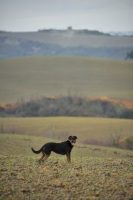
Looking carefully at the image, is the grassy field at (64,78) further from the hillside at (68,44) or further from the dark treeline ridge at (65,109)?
the hillside at (68,44)

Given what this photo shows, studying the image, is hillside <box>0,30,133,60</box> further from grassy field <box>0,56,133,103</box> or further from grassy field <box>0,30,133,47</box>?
grassy field <box>0,56,133,103</box>

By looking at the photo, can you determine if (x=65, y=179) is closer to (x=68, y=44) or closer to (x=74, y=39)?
(x=74, y=39)

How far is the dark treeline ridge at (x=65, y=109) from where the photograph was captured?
3998cm

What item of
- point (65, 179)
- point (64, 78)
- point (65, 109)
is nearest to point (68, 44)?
point (64, 78)

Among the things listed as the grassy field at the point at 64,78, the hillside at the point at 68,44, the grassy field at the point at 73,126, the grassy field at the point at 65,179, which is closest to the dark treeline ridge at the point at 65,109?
the grassy field at the point at 73,126

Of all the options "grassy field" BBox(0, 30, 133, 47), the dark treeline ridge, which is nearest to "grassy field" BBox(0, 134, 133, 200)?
the dark treeline ridge

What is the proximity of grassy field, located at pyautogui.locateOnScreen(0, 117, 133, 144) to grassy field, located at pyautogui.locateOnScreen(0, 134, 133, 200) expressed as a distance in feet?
Answer: 57.5

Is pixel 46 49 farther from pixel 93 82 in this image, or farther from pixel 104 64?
pixel 93 82

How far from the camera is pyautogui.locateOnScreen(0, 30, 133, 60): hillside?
86312 millimetres

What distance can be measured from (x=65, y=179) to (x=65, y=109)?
3191 cm

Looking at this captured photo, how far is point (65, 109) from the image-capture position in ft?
136

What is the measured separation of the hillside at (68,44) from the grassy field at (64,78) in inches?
700

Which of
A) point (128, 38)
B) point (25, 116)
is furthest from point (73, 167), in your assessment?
point (128, 38)

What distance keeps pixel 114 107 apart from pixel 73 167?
1269 inches
